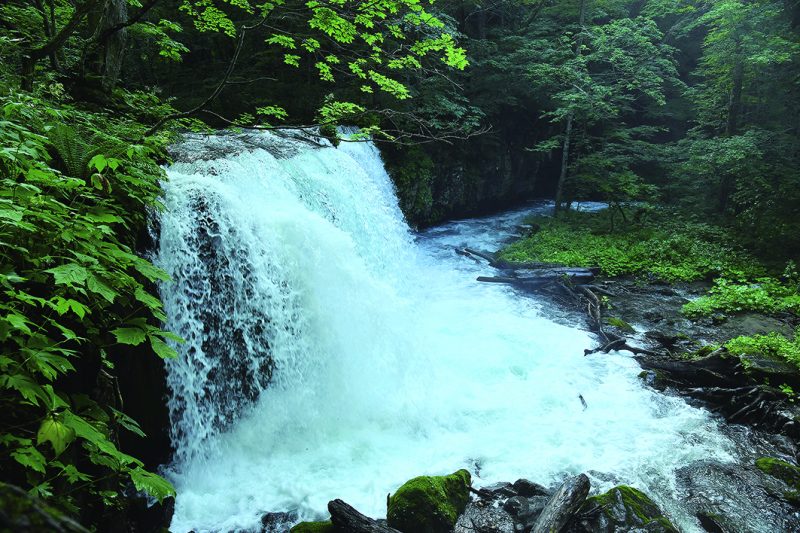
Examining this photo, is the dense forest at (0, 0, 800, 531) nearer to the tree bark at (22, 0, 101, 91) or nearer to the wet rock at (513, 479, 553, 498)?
the tree bark at (22, 0, 101, 91)

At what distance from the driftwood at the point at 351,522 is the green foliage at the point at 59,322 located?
6.79 ft

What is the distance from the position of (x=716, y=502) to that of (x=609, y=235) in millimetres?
11431

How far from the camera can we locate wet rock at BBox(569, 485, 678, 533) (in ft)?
14.3

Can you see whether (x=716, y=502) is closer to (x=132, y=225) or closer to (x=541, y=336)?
(x=541, y=336)

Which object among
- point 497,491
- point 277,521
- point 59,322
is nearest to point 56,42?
point 59,322

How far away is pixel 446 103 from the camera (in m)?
14.3

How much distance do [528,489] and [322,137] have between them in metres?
4.73

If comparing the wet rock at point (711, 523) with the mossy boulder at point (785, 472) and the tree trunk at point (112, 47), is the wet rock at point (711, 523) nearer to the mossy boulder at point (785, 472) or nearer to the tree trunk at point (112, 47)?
the mossy boulder at point (785, 472)

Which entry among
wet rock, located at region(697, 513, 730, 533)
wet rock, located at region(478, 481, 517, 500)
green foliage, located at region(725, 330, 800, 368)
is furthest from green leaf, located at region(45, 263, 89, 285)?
green foliage, located at region(725, 330, 800, 368)

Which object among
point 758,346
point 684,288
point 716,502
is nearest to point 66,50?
point 716,502

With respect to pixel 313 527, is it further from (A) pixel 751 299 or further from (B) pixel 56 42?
(A) pixel 751 299

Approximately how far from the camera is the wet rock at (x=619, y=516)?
4.34 m

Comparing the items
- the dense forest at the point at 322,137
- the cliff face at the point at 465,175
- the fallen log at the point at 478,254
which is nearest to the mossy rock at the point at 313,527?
the dense forest at the point at 322,137

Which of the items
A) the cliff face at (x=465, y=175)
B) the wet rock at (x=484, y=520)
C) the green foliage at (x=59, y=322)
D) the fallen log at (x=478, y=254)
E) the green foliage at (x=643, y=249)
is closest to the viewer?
the green foliage at (x=59, y=322)
